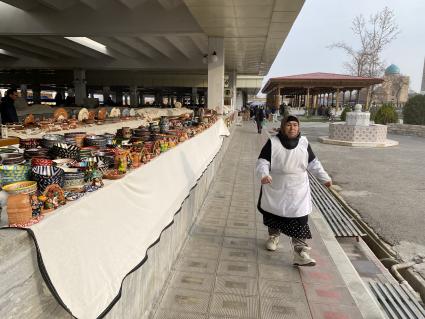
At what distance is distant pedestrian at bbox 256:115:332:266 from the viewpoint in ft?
10.8

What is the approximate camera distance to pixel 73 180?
6.73 feet

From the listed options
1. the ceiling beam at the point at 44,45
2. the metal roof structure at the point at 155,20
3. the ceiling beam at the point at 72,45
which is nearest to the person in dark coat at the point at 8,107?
the metal roof structure at the point at 155,20

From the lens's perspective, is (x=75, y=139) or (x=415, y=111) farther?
(x=415, y=111)

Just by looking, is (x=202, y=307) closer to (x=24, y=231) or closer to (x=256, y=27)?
(x=24, y=231)

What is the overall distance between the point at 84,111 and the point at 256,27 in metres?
6.63

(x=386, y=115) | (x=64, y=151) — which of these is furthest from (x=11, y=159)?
(x=386, y=115)

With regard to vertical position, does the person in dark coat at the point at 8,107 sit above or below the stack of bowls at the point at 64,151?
above

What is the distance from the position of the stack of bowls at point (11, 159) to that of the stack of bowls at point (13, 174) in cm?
41

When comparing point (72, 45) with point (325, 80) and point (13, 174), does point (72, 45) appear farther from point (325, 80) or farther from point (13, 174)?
point (325, 80)

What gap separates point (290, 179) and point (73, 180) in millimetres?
2060

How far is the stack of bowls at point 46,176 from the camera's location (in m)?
1.90

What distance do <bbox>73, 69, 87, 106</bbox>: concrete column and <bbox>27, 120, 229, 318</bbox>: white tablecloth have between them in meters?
20.9

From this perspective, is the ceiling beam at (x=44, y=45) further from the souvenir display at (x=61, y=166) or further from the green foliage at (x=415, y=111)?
the green foliage at (x=415, y=111)

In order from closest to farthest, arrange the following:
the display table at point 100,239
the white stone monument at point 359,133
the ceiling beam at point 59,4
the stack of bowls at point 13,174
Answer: the display table at point 100,239 < the stack of bowls at point 13,174 < the ceiling beam at point 59,4 < the white stone monument at point 359,133
